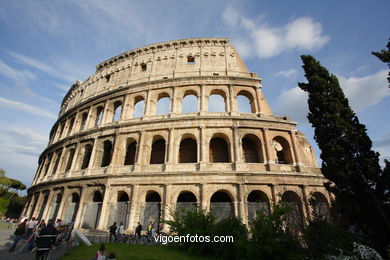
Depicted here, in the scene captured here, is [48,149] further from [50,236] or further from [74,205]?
[50,236]

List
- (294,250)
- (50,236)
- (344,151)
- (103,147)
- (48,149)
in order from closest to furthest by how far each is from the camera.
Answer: (50,236)
(294,250)
(344,151)
(103,147)
(48,149)

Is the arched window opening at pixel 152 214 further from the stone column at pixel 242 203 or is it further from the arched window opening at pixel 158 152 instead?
the stone column at pixel 242 203

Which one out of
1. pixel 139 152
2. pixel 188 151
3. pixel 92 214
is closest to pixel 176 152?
pixel 188 151

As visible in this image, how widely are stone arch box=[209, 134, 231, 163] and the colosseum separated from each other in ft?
0.28

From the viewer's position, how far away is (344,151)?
9.54m

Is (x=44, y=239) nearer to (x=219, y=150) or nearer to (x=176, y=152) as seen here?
(x=176, y=152)

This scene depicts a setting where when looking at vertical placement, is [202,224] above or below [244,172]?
below

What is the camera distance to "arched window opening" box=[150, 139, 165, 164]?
16922mm

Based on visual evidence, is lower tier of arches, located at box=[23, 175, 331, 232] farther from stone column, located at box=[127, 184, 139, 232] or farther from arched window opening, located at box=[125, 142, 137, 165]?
arched window opening, located at box=[125, 142, 137, 165]

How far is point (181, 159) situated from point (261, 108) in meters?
8.19

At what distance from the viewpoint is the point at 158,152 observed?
56.4 feet

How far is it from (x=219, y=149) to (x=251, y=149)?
106 inches

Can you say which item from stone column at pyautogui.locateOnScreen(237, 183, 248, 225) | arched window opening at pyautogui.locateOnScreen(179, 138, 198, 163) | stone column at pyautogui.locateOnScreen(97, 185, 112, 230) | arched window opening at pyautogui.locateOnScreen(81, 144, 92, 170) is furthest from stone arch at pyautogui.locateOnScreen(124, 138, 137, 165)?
stone column at pyautogui.locateOnScreen(237, 183, 248, 225)

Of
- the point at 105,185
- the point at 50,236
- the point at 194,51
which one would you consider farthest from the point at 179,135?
the point at 50,236
